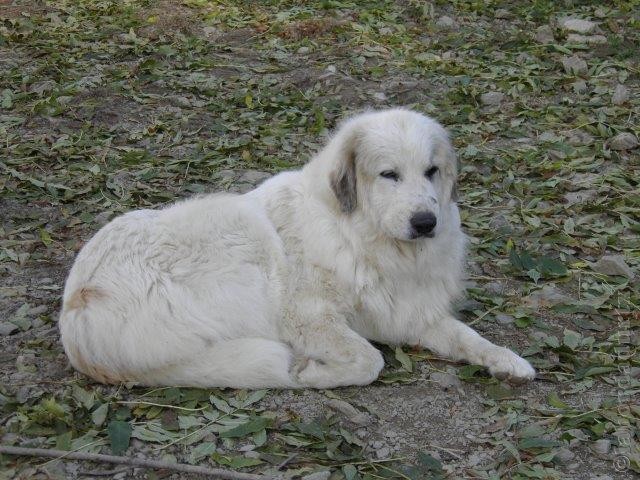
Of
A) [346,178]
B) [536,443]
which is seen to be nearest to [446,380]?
[536,443]

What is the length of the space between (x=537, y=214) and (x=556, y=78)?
109 inches

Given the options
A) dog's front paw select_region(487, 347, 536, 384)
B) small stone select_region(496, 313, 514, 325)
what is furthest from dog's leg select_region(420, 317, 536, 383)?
small stone select_region(496, 313, 514, 325)

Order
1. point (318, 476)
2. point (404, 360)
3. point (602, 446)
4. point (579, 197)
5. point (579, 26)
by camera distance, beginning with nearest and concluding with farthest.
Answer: point (318, 476) < point (602, 446) < point (404, 360) < point (579, 197) < point (579, 26)

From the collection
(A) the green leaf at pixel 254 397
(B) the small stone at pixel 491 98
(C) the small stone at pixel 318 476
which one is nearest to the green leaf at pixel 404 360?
(A) the green leaf at pixel 254 397

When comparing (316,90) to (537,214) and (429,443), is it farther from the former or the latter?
(429,443)

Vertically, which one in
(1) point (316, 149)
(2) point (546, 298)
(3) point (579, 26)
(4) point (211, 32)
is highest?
(3) point (579, 26)

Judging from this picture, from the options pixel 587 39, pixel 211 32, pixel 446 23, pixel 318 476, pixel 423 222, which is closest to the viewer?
pixel 318 476

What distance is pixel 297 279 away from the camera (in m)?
4.63

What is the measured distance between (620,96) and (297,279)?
4.67 meters

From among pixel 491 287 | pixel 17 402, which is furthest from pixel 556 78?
pixel 17 402

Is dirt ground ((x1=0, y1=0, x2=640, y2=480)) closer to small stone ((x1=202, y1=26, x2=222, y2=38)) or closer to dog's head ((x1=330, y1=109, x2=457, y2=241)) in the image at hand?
small stone ((x1=202, y1=26, x2=222, y2=38))

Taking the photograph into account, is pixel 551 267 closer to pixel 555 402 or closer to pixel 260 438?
pixel 555 402

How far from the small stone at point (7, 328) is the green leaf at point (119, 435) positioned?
46.6 inches

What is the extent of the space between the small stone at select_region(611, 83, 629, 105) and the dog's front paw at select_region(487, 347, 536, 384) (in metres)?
4.28
